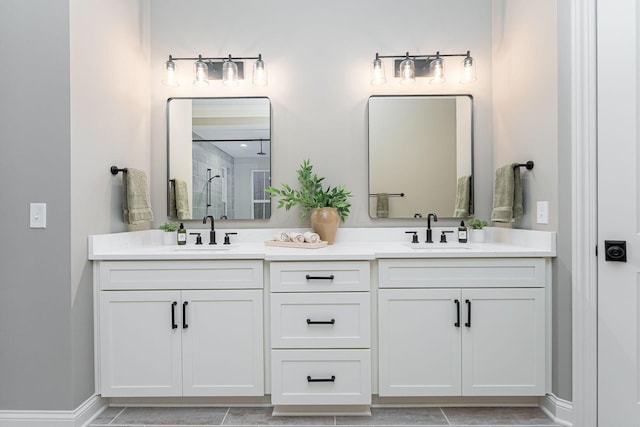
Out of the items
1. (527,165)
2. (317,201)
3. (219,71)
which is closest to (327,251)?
(317,201)

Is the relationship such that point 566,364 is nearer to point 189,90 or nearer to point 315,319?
point 315,319

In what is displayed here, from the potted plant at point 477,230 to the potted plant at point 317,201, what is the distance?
0.81m

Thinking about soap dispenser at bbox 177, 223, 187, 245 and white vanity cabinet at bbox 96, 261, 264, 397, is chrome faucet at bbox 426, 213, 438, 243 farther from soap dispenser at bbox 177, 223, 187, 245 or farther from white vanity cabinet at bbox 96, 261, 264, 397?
soap dispenser at bbox 177, 223, 187, 245

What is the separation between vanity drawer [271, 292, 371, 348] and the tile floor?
1.31 ft

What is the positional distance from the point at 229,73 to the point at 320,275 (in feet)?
4.91

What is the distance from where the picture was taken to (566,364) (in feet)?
6.21

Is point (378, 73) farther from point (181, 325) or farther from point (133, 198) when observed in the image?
point (181, 325)

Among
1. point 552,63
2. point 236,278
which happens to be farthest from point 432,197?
point 236,278

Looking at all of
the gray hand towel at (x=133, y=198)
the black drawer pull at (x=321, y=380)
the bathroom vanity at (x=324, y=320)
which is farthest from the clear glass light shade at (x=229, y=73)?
the black drawer pull at (x=321, y=380)

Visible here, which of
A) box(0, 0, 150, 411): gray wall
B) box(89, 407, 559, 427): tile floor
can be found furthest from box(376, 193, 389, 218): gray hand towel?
box(0, 0, 150, 411): gray wall

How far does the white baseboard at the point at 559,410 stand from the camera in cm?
189

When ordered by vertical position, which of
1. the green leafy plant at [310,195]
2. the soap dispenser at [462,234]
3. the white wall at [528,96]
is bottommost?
the soap dispenser at [462,234]

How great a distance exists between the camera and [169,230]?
2514mm

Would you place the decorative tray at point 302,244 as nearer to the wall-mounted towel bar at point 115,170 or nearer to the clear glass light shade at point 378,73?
the wall-mounted towel bar at point 115,170
